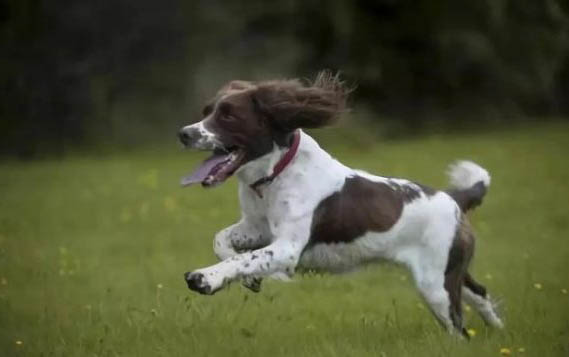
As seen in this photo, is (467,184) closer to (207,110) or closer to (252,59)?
(207,110)

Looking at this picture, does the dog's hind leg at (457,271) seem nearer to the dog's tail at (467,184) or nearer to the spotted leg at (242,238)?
the dog's tail at (467,184)

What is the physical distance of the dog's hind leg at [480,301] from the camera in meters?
7.25

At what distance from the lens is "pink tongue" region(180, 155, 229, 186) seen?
5992 mm

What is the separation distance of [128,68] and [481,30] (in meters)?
8.02

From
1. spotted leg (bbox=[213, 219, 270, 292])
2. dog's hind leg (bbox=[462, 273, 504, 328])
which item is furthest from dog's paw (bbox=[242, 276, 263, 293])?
dog's hind leg (bbox=[462, 273, 504, 328])

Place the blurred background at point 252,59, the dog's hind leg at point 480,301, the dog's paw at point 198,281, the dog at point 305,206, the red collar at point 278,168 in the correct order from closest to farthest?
1. the dog's paw at point 198,281
2. the dog at point 305,206
3. the red collar at point 278,168
4. the dog's hind leg at point 480,301
5. the blurred background at point 252,59

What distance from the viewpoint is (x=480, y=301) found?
7.29 meters

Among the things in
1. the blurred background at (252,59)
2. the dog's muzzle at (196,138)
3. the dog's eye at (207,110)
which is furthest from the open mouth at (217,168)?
the blurred background at (252,59)

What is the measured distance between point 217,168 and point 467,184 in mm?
2173

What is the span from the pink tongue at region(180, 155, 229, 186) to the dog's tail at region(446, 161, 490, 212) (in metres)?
1.90

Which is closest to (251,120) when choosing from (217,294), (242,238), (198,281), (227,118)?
(227,118)

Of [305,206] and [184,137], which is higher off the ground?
[184,137]

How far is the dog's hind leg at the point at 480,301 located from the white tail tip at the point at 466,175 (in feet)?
2.21

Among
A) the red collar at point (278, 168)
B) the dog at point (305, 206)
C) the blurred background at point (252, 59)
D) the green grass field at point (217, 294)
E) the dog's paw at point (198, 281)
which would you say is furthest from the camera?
the blurred background at point (252, 59)
